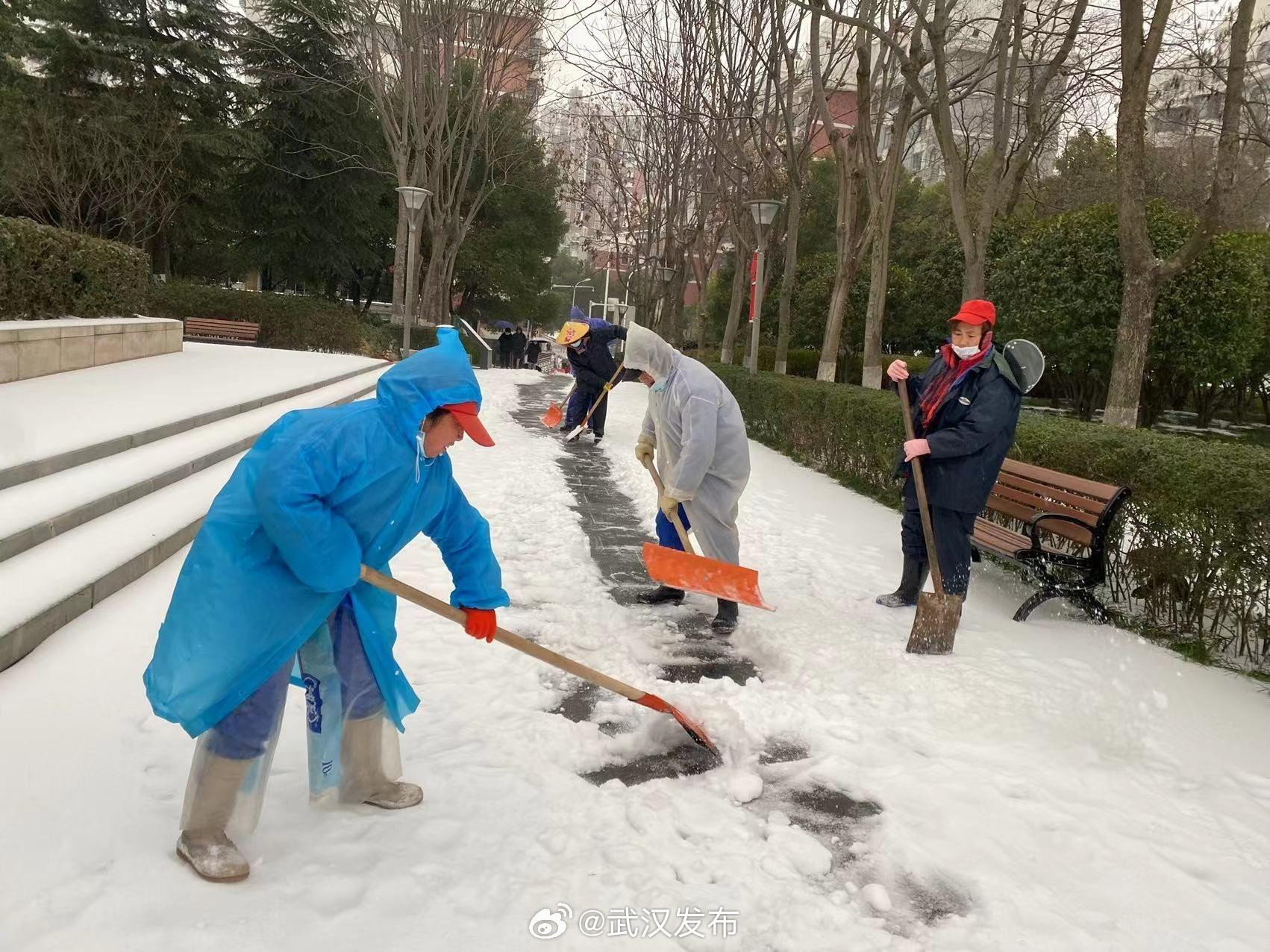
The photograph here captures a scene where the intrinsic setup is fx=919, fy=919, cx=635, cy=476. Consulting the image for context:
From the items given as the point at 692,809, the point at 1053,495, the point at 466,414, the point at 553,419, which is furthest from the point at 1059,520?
the point at 553,419

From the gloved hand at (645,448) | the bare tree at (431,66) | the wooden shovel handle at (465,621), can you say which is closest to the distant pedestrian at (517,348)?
the bare tree at (431,66)

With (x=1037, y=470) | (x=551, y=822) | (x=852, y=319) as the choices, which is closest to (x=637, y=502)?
(x=1037, y=470)

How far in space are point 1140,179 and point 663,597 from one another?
5.92 meters

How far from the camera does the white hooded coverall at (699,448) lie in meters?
4.70

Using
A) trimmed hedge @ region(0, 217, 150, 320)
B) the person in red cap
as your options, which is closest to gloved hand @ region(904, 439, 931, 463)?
the person in red cap

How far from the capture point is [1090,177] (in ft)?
75.9

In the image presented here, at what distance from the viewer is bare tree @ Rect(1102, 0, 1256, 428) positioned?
26.1 feet

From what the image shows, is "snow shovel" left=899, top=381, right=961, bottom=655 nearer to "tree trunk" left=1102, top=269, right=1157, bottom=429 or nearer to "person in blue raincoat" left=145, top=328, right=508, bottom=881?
"person in blue raincoat" left=145, top=328, right=508, bottom=881

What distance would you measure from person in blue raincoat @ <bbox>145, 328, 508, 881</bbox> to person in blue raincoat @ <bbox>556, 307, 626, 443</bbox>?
299 inches

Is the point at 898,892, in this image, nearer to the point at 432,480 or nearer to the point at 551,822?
the point at 551,822

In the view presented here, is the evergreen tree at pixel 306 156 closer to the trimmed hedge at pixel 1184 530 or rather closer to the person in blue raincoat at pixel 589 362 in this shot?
the person in blue raincoat at pixel 589 362

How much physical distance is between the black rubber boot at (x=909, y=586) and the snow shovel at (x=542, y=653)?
231 centimetres

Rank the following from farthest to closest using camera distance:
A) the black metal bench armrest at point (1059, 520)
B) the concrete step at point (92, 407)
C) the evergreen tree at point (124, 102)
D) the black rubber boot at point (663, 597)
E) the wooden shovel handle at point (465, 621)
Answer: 1. the evergreen tree at point (124, 102)
2. the concrete step at point (92, 407)
3. the black rubber boot at point (663, 597)
4. the black metal bench armrest at point (1059, 520)
5. the wooden shovel handle at point (465, 621)

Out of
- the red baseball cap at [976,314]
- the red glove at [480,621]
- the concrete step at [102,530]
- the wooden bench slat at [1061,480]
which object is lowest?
the concrete step at [102,530]
